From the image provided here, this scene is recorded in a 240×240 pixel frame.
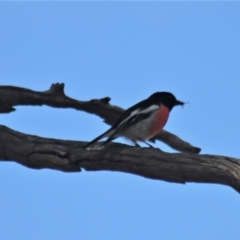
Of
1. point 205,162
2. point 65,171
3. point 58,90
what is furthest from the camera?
point 58,90

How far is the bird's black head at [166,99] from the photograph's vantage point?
8523 mm

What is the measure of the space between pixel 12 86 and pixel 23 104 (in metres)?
0.26

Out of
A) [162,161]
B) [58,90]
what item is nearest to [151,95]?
[58,90]

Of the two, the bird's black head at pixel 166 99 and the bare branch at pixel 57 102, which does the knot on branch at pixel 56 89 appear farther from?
the bird's black head at pixel 166 99

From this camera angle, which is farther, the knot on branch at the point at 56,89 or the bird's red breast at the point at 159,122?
the bird's red breast at the point at 159,122

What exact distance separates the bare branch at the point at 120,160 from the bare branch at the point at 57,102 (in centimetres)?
69

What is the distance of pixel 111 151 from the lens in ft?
21.2

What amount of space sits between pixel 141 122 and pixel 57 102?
1011 mm

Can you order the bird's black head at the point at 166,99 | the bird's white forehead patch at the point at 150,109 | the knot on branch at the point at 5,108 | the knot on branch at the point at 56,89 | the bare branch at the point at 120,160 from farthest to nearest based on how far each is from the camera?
the bird's black head at the point at 166,99, the bird's white forehead patch at the point at 150,109, the knot on branch at the point at 5,108, the knot on branch at the point at 56,89, the bare branch at the point at 120,160

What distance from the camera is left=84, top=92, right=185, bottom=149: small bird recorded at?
767 centimetres

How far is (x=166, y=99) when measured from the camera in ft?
28.5

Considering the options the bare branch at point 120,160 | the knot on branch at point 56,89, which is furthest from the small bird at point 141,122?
the bare branch at point 120,160

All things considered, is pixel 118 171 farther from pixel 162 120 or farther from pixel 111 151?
pixel 162 120

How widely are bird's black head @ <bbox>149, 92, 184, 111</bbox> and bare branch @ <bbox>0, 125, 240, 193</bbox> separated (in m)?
2.00
